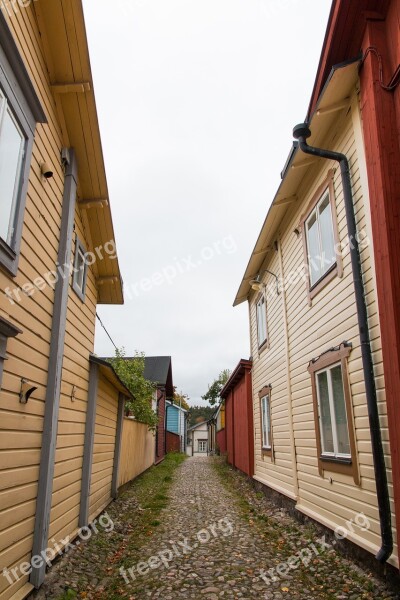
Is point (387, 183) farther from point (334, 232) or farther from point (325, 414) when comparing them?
point (325, 414)

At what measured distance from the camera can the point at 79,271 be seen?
24.2 ft

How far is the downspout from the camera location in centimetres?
465

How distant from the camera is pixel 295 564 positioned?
18.7 feet

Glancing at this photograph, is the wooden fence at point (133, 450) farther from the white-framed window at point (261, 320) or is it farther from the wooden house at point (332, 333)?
the white-framed window at point (261, 320)

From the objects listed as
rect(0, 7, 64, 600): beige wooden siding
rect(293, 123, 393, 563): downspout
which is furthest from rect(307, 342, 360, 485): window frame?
rect(0, 7, 64, 600): beige wooden siding

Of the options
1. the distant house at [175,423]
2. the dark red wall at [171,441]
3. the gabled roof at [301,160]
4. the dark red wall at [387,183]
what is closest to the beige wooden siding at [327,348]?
the gabled roof at [301,160]

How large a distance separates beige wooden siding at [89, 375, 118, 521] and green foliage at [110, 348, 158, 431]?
779 cm

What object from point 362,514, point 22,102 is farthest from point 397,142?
point 362,514

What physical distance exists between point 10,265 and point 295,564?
16.5 feet

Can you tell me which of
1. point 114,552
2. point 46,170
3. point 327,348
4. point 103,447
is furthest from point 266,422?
point 46,170

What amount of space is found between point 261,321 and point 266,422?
282 cm

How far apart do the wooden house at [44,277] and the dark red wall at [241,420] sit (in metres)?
6.96

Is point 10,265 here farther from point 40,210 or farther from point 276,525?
point 276,525

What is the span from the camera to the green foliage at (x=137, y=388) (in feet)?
61.4
